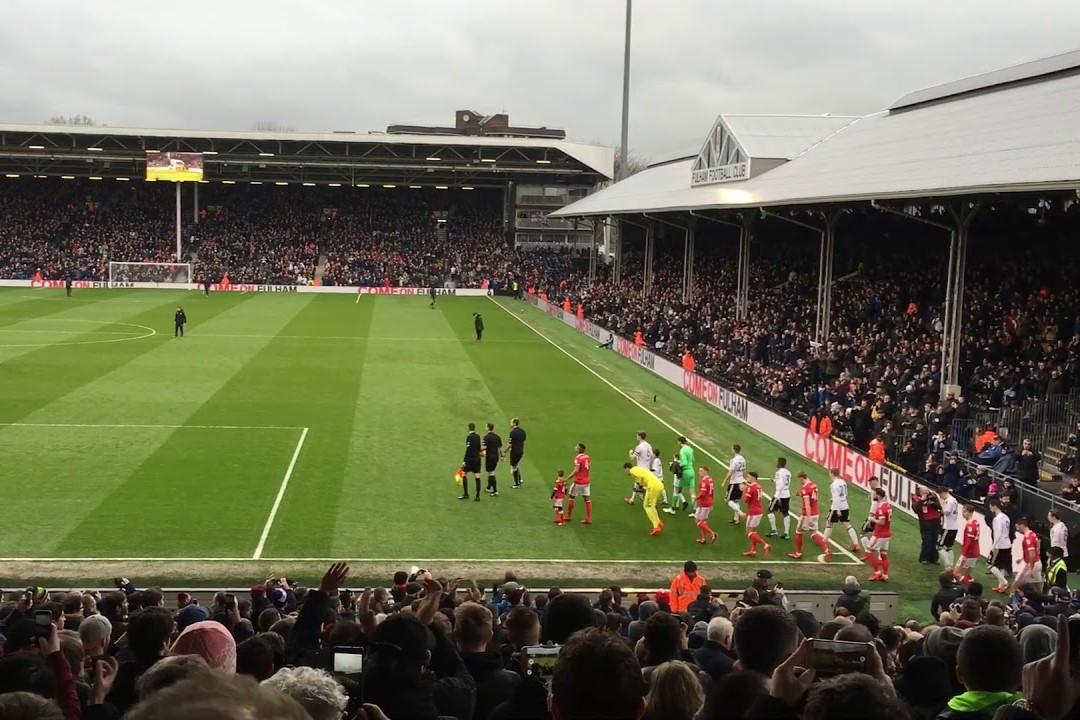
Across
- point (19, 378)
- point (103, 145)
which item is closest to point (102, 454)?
point (19, 378)

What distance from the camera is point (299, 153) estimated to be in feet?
267

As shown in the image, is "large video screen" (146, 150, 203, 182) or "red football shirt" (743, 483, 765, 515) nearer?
"red football shirt" (743, 483, 765, 515)

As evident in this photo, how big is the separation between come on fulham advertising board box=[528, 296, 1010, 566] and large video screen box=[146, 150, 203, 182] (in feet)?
139

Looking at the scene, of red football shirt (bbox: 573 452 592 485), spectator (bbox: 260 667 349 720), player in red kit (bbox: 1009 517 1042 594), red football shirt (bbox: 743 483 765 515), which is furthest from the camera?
red football shirt (bbox: 573 452 592 485)

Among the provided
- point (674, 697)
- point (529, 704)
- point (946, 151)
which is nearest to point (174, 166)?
point (946, 151)

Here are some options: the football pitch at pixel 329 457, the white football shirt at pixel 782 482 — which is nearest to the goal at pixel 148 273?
the football pitch at pixel 329 457

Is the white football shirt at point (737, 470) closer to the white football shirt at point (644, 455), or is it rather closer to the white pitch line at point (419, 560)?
the white football shirt at point (644, 455)

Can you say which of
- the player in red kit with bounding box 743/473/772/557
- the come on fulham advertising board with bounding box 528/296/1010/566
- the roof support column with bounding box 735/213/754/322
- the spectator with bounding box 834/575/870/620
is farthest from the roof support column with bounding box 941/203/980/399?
the spectator with bounding box 834/575/870/620

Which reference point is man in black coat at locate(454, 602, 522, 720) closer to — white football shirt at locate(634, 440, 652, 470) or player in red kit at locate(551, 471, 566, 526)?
player in red kit at locate(551, 471, 566, 526)

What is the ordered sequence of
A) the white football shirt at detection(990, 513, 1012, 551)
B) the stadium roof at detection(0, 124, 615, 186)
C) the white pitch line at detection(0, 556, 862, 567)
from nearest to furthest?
the white pitch line at detection(0, 556, 862, 567), the white football shirt at detection(990, 513, 1012, 551), the stadium roof at detection(0, 124, 615, 186)

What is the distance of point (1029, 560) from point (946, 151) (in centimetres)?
1662

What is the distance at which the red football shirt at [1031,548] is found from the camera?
16641mm

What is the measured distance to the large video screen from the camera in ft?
245

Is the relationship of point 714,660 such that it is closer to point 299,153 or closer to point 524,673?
point 524,673
